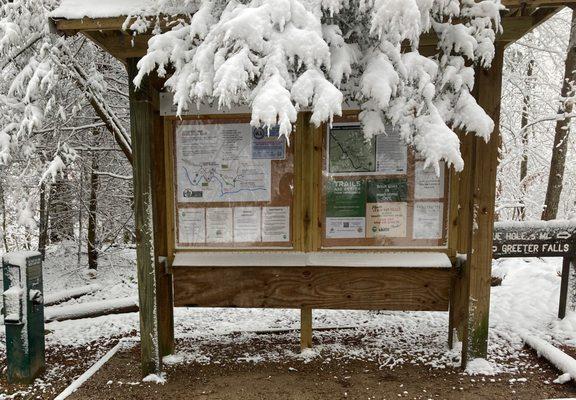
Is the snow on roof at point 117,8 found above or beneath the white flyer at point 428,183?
above

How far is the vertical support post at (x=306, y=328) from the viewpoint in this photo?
450 centimetres

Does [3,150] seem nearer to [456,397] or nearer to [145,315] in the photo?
[145,315]

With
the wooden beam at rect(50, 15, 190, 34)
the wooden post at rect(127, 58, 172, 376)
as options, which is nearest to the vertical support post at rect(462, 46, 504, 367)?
the wooden beam at rect(50, 15, 190, 34)

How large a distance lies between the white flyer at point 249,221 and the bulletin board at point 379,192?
61cm

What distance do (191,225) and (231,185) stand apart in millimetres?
544

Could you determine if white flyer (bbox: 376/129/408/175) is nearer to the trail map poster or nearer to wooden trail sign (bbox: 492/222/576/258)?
the trail map poster

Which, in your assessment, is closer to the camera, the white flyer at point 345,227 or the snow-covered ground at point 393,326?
the white flyer at point 345,227

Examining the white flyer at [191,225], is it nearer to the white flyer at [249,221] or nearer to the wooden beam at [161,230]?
the wooden beam at [161,230]

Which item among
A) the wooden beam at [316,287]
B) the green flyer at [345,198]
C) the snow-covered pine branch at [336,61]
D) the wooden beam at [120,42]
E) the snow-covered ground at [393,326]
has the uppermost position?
the wooden beam at [120,42]

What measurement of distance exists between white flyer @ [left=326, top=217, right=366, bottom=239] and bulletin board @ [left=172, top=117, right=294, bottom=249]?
0.37 meters

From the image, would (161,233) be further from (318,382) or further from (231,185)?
(318,382)

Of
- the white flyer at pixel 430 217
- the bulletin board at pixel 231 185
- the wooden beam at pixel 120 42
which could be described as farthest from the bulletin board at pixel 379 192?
the wooden beam at pixel 120 42

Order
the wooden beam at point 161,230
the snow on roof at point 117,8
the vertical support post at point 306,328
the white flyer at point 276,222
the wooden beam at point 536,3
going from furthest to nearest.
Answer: the vertical support post at point 306,328 < the white flyer at point 276,222 < the wooden beam at point 161,230 < the snow on roof at point 117,8 < the wooden beam at point 536,3

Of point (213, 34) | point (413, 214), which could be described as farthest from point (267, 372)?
point (213, 34)
